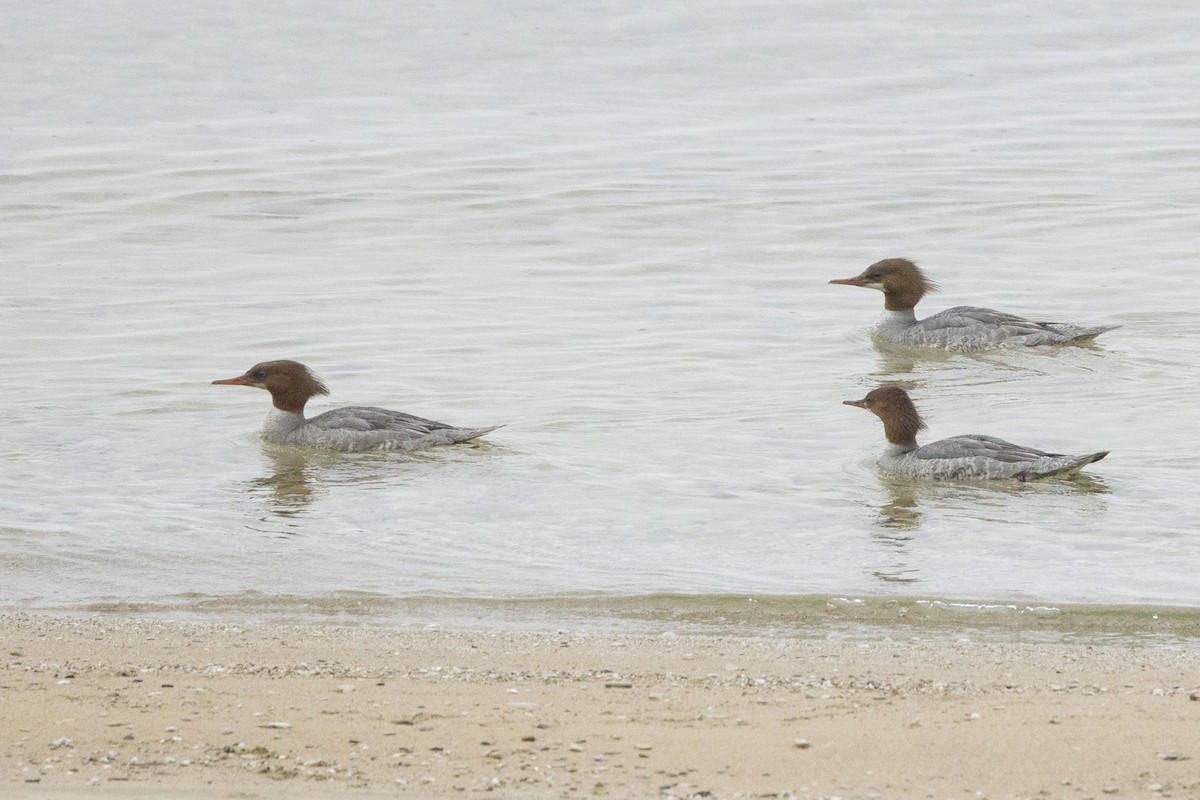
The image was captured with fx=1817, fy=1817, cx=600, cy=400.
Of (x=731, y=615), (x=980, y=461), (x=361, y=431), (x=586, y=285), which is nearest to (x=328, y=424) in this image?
(x=361, y=431)

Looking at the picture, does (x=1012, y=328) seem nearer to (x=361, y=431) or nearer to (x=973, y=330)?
(x=973, y=330)

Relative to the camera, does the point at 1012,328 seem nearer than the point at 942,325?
Yes

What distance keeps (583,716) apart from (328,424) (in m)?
6.46

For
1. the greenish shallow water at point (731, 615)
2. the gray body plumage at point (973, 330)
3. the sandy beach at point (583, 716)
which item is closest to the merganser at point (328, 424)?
the greenish shallow water at point (731, 615)

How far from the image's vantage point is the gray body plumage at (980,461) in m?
10.7

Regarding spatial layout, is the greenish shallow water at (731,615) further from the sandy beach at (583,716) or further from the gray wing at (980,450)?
the gray wing at (980,450)

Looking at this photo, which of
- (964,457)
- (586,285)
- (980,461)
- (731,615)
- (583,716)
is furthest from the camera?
(586,285)

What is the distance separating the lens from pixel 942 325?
1584cm

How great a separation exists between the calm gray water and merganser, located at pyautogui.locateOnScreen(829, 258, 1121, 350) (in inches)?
9.4

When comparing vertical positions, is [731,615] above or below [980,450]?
below

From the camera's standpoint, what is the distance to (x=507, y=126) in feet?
92.0

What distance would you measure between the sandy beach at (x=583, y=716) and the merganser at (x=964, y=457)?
327cm

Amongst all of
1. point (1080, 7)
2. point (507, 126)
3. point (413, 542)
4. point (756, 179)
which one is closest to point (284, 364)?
point (413, 542)

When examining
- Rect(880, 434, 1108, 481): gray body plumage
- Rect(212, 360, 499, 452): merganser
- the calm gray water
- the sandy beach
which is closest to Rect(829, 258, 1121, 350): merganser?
the calm gray water
